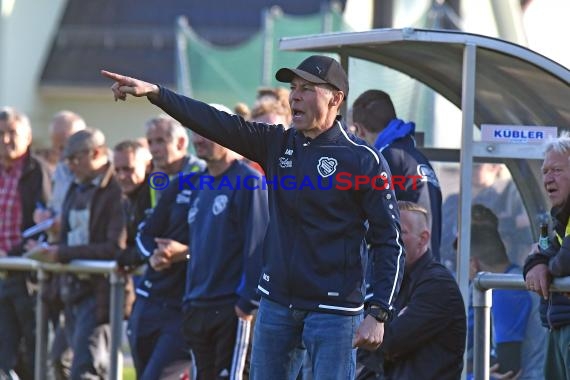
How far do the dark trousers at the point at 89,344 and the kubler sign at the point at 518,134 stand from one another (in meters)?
3.43

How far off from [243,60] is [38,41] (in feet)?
45.4

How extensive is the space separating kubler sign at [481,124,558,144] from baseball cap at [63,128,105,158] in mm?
3409

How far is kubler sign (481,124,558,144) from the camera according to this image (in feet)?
27.6

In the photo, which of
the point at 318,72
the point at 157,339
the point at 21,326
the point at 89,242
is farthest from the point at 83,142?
the point at 318,72

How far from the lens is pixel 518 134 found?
845cm

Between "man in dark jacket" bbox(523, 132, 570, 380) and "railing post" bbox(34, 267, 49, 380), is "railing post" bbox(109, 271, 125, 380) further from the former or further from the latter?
"man in dark jacket" bbox(523, 132, 570, 380)

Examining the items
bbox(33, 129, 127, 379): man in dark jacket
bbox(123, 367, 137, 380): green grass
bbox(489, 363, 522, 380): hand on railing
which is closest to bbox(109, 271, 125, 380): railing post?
bbox(33, 129, 127, 379): man in dark jacket

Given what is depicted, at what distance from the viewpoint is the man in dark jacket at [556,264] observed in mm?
7066

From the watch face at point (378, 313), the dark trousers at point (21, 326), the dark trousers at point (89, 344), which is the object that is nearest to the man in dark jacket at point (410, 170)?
the watch face at point (378, 313)

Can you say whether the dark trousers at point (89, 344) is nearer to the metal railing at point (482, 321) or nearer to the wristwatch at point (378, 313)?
the metal railing at point (482, 321)

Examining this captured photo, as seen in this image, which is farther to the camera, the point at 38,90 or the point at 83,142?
the point at 38,90

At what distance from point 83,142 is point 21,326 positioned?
173 cm

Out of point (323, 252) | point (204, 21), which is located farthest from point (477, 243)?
point (204, 21)

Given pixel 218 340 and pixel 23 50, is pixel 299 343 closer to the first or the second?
pixel 218 340
